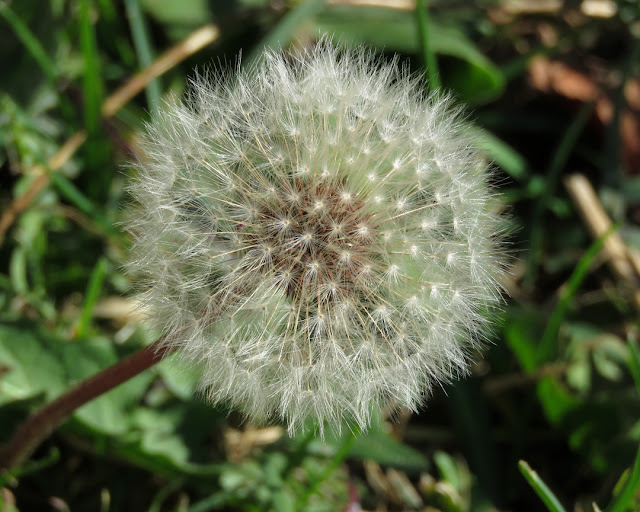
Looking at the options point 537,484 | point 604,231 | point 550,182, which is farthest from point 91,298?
point 604,231

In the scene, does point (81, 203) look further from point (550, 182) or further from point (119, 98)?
point (550, 182)

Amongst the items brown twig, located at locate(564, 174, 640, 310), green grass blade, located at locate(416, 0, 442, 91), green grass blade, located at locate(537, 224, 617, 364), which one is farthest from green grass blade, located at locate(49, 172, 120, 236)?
brown twig, located at locate(564, 174, 640, 310)

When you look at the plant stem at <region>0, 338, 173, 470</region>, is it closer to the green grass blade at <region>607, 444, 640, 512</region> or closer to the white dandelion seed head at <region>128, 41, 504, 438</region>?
the white dandelion seed head at <region>128, 41, 504, 438</region>

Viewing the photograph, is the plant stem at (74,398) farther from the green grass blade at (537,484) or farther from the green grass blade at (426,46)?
the green grass blade at (426,46)

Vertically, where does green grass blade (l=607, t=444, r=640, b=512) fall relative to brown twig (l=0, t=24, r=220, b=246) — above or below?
below

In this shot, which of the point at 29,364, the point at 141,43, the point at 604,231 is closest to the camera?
the point at 29,364

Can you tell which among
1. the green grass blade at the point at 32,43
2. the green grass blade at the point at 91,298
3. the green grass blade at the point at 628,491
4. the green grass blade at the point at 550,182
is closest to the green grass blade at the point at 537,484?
the green grass blade at the point at 628,491
